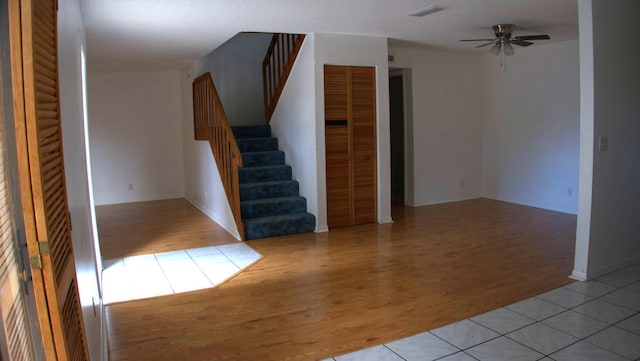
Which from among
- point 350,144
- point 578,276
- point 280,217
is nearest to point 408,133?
point 350,144

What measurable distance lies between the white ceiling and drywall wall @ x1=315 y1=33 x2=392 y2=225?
184 millimetres

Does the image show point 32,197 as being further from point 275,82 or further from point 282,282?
point 275,82

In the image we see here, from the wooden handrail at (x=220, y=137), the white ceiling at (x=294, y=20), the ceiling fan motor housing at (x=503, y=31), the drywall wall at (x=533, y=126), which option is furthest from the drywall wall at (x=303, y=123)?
the drywall wall at (x=533, y=126)

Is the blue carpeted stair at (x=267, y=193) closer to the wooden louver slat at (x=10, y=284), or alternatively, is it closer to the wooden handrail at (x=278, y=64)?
the wooden handrail at (x=278, y=64)

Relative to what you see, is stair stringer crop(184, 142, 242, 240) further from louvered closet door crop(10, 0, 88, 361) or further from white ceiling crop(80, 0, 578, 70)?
louvered closet door crop(10, 0, 88, 361)

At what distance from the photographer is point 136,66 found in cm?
786

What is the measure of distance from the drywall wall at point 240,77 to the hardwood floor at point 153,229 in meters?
1.93

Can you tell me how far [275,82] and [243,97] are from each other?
1.57 metres

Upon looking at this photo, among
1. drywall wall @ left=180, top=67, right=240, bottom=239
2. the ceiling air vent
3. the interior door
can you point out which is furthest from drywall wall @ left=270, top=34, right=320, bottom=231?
the interior door

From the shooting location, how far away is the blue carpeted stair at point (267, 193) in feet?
18.7

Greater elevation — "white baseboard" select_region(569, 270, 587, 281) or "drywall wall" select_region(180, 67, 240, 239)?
"drywall wall" select_region(180, 67, 240, 239)

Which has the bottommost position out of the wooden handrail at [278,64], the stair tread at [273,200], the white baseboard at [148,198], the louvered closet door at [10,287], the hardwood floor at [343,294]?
the hardwood floor at [343,294]

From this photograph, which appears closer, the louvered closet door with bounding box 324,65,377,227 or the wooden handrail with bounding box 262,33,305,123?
the louvered closet door with bounding box 324,65,377,227

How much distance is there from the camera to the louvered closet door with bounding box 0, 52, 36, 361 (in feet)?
3.32
